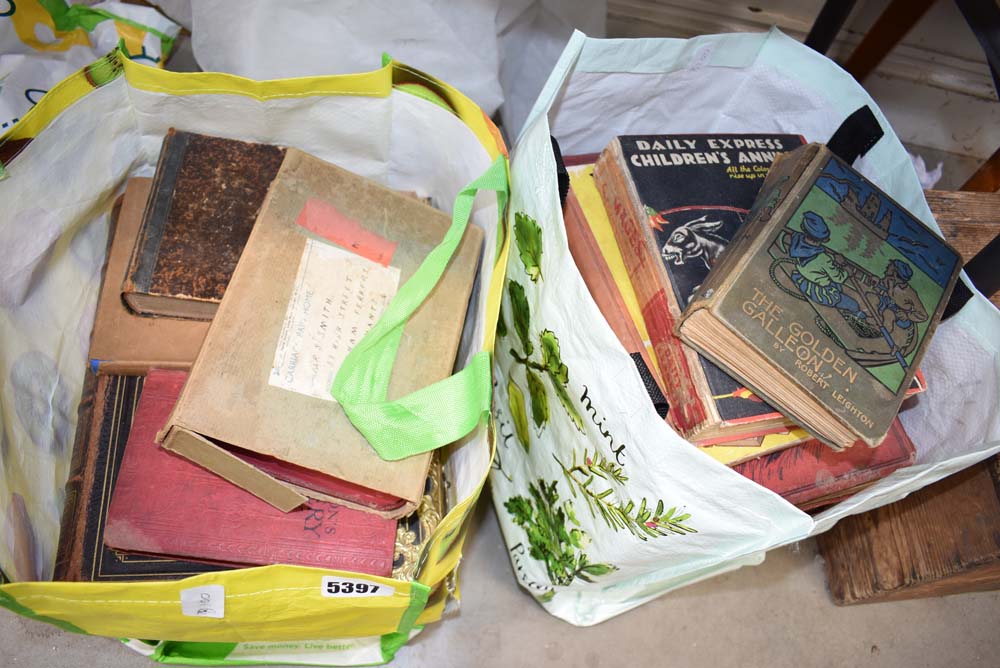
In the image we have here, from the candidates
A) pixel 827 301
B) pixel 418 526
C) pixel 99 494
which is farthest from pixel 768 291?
pixel 99 494

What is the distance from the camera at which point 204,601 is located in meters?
0.58

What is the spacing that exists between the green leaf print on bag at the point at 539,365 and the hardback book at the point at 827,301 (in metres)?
0.11

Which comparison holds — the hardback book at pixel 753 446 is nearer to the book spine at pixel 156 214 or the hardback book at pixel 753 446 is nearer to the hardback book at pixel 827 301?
the hardback book at pixel 827 301

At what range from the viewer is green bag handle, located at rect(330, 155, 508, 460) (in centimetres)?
60

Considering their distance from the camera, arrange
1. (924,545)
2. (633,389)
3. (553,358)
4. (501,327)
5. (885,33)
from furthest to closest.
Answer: (885,33) → (924,545) → (501,327) → (553,358) → (633,389)

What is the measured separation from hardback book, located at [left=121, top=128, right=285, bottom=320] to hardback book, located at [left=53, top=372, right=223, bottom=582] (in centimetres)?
9

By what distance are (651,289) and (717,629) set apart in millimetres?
569

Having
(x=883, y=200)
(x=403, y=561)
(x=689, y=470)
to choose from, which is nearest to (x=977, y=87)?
(x=883, y=200)

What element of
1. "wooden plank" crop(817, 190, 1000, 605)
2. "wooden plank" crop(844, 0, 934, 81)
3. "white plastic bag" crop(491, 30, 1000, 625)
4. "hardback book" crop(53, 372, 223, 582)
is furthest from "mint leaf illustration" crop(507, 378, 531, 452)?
"wooden plank" crop(844, 0, 934, 81)

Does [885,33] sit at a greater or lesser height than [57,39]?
greater

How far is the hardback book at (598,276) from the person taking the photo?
65cm

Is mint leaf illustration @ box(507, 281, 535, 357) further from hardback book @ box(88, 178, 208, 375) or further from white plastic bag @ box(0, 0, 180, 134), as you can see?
white plastic bag @ box(0, 0, 180, 134)

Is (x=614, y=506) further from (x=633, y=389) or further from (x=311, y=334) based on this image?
(x=311, y=334)

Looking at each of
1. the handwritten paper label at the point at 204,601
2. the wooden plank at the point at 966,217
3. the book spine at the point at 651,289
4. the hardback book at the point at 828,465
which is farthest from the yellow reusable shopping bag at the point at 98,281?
the wooden plank at the point at 966,217
